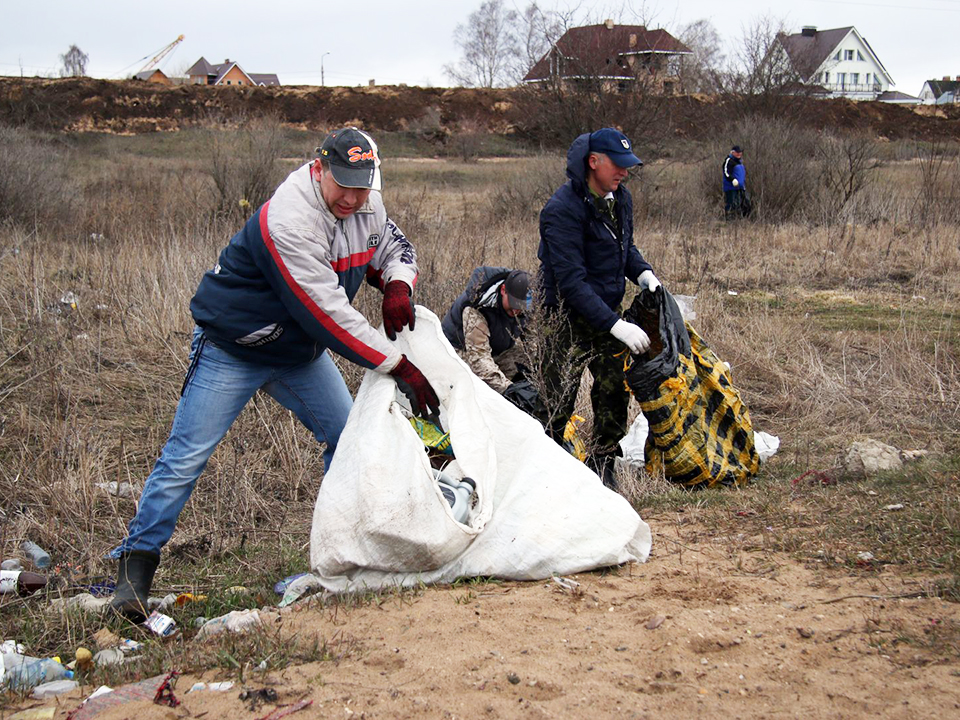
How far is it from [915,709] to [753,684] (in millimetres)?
380

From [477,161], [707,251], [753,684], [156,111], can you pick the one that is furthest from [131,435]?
[156,111]

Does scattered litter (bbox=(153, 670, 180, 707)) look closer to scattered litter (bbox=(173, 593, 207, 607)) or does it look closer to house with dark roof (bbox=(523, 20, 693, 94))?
scattered litter (bbox=(173, 593, 207, 607))

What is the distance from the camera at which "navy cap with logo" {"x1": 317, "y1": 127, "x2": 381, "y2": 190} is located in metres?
2.97

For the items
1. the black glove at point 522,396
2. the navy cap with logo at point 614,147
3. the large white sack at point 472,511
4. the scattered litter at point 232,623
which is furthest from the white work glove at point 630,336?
the scattered litter at point 232,623

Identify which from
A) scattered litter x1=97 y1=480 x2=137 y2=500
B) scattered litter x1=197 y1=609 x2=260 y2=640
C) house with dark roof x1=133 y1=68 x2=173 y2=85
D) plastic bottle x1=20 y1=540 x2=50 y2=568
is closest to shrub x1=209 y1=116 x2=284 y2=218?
scattered litter x1=97 y1=480 x2=137 y2=500

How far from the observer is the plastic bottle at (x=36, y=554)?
12.6ft

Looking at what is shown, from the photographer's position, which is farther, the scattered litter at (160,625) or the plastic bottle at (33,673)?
the scattered litter at (160,625)

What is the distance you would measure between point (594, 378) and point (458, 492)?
175 cm

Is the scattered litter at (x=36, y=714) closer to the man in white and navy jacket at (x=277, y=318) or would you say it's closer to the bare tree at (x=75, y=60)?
the man in white and navy jacket at (x=277, y=318)

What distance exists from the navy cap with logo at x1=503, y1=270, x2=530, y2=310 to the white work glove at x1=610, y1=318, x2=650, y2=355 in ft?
1.72

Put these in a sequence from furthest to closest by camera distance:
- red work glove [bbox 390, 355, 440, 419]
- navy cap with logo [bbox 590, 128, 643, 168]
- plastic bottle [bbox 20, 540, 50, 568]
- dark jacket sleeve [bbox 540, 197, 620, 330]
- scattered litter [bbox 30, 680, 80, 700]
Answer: dark jacket sleeve [bbox 540, 197, 620, 330]
navy cap with logo [bbox 590, 128, 643, 168]
plastic bottle [bbox 20, 540, 50, 568]
red work glove [bbox 390, 355, 440, 419]
scattered litter [bbox 30, 680, 80, 700]

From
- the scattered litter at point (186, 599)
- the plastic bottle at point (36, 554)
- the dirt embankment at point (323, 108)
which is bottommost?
the plastic bottle at point (36, 554)

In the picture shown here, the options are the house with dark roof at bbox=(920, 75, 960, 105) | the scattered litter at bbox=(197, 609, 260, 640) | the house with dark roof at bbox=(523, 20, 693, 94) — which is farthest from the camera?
the house with dark roof at bbox=(920, 75, 960, 105)

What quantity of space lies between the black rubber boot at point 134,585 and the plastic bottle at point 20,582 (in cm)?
57
